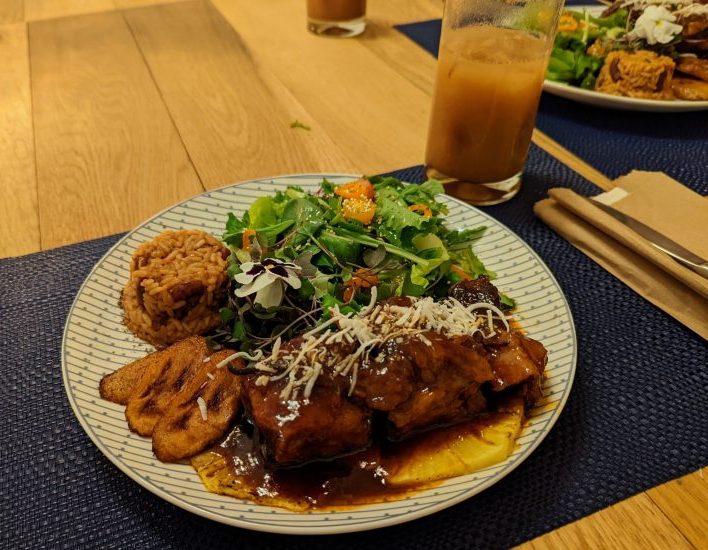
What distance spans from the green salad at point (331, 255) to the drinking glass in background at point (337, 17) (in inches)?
76.8

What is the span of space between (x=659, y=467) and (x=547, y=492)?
0.28 metres

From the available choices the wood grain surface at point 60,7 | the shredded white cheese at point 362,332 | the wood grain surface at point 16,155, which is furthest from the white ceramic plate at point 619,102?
the wood grain surface at point 60,7

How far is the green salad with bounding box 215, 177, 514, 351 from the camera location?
1567 mm

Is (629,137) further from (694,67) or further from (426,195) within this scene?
(426,195)

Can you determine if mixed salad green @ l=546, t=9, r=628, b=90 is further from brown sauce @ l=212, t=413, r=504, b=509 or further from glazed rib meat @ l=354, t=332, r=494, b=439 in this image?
brown sauce @ l=212, t=413, r=504, b=509

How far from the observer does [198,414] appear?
1295mm

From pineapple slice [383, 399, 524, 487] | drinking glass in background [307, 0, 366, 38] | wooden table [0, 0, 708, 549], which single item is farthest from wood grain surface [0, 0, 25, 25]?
pineapple slice [383, 399, 524, 487]

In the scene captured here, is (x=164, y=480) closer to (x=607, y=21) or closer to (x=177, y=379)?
(x=177, y=379)

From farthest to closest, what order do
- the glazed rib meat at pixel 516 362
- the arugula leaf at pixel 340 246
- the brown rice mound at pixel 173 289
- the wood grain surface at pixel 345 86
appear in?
the wood grain surface at pixel 345 86, the arugula leaf at pixel 340 246, the brown rice mound at pixel 173 289, the glazed rib meat at pixel 516 362

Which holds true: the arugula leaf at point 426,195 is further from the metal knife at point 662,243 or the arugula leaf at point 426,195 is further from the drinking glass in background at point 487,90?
the metal knife at point 662,243

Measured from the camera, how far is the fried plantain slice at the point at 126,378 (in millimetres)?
1334

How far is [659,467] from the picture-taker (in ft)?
4.24

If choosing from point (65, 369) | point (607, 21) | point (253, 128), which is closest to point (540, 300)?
point (65, 369)

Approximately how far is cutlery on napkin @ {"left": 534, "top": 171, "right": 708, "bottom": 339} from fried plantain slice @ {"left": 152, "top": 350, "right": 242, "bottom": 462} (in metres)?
1.24
